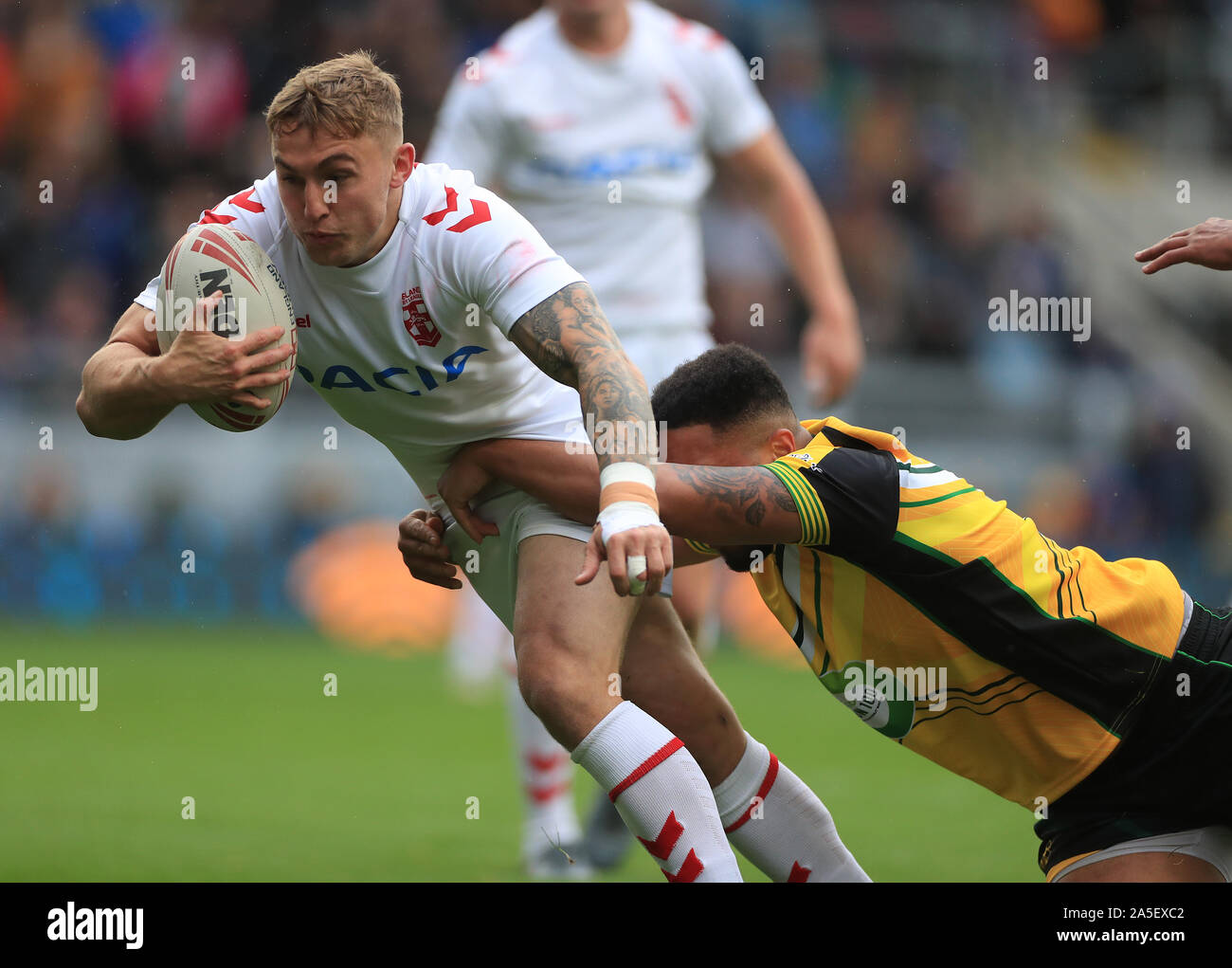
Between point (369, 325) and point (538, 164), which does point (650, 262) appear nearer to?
point (538, 164)

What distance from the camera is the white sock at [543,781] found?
550 cm

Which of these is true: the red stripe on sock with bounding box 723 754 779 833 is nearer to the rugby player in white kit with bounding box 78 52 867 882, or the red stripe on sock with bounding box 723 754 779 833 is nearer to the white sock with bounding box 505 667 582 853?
the rugby player in white kit with bounding box 78 52 867 882

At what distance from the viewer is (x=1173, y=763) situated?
12.1ft

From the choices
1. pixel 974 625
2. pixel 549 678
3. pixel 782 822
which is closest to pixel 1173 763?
pixel 974 625

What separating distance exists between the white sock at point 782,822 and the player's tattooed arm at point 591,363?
115cm

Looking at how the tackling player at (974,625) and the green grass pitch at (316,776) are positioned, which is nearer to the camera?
the tackling player at (974,625)

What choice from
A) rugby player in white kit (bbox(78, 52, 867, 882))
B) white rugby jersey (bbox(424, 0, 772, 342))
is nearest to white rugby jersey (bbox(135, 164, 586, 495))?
rugby player in white kit (bbox(78, 52, 867, 882))

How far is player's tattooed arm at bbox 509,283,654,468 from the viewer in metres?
3.36

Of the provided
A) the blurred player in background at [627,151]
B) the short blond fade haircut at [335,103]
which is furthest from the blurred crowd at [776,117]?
the short blond fade haircut at [335,103]

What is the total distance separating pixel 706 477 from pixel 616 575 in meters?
0.44

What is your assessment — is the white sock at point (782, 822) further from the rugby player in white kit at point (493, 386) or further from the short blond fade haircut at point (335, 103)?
the short blond fade haircut at point (335, 103)

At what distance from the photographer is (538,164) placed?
19.6 ft

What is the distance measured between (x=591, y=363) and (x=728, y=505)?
0.45 m
